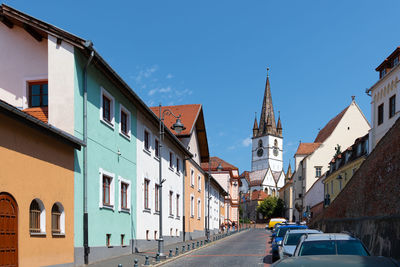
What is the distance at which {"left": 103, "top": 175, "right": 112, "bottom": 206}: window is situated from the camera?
60.1ft

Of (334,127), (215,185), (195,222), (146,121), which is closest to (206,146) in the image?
(195,222)

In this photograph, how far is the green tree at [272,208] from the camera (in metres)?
114

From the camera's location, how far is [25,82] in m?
16.9

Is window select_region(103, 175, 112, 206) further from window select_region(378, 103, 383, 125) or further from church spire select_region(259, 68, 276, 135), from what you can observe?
church spire select_region(259, 68, 276, 135)

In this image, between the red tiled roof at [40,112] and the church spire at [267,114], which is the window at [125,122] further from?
the church spire at [267,114]

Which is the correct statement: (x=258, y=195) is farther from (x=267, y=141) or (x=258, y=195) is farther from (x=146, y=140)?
(x=146, y=140)

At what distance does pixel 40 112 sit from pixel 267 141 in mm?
152147

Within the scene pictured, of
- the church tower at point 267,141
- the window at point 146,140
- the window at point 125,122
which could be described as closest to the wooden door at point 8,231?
the window at point 125,122

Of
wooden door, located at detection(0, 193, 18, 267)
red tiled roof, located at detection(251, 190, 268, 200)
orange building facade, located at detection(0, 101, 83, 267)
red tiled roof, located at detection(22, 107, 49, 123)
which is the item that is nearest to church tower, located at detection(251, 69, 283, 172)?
red tiled roof, located at detection(251, 190, 268, 200)

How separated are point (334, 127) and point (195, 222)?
34.6 metres

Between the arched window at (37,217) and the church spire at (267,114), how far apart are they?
15042 centimetres

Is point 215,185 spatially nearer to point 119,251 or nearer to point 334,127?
point 334,127

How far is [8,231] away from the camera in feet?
37.3

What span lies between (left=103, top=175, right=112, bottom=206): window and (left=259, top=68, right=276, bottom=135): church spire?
5695 inches
